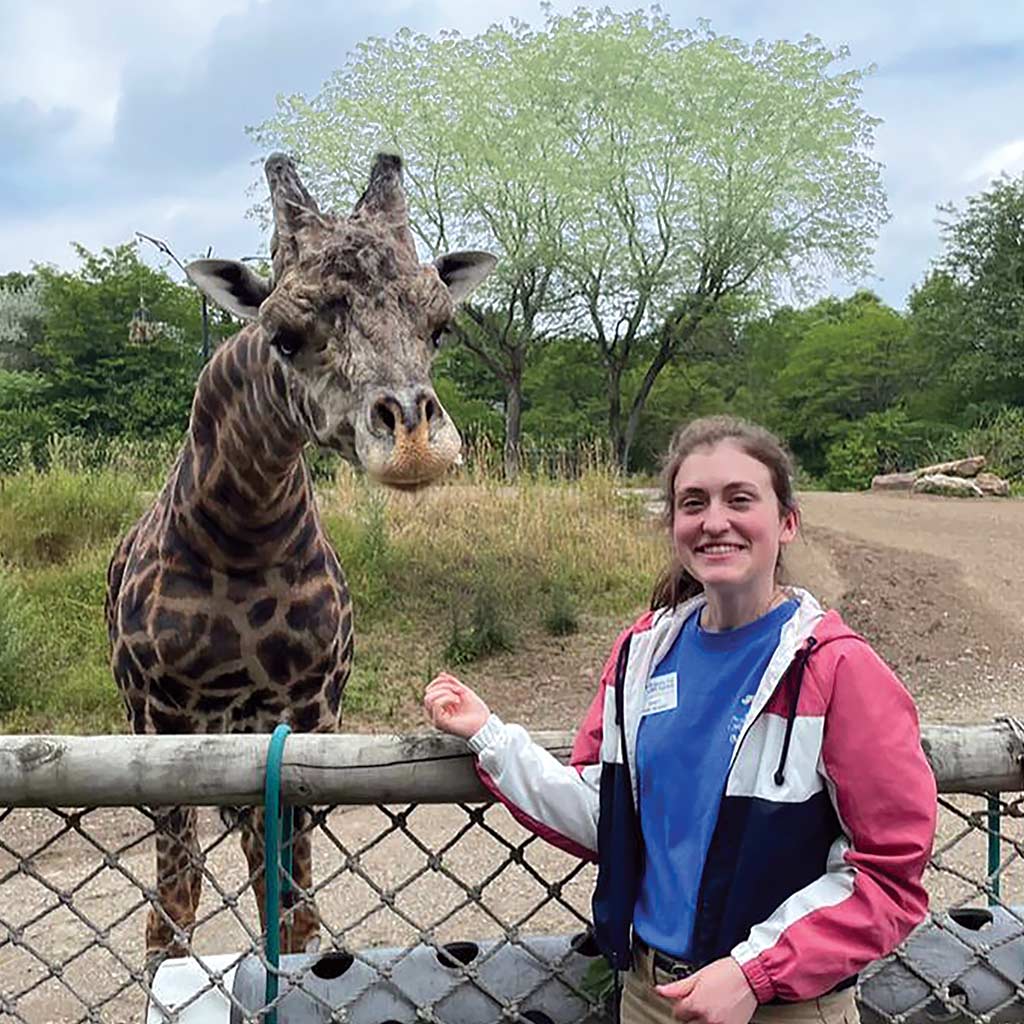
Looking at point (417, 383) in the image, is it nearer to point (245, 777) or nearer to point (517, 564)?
point (245, 777)

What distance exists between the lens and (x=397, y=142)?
62.8 ft

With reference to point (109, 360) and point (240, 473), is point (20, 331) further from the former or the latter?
point (240, 473)

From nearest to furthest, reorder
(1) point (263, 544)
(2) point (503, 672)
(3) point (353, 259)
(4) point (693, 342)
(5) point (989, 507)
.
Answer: (3) point (353, 259) → (1) point (263, 544) → (2) point (503, 672) → (5) point (989, 507) → (4) point (693, 342)

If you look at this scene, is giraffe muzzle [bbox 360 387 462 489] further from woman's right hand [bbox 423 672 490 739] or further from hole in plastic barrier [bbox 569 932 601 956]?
hole in plastic barrier [bbox 569 932 601 956]

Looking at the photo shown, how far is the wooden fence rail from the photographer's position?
4.89ft

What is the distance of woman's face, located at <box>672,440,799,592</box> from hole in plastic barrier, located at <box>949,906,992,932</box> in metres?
0.66

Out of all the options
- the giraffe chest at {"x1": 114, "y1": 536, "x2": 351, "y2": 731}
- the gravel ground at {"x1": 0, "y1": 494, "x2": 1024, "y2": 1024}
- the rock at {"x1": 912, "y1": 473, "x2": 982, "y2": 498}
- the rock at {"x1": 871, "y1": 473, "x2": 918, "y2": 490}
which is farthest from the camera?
the rock at {"x1": 871, "y1": 473, "x2": 918, "y2": 490}

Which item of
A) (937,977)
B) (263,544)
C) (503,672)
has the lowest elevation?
(503,672)

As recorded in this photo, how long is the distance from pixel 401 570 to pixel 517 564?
103cm

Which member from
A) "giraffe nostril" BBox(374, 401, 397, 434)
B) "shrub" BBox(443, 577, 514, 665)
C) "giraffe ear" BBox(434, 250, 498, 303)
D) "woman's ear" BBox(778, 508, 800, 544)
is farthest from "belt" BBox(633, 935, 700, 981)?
"shrub" BBox(443, 577, 514, 665)

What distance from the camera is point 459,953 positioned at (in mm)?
1688

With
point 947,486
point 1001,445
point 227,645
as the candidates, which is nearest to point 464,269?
point 227,645

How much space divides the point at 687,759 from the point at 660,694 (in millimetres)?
116

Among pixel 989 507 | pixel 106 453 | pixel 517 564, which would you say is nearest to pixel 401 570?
pixel 517 564
